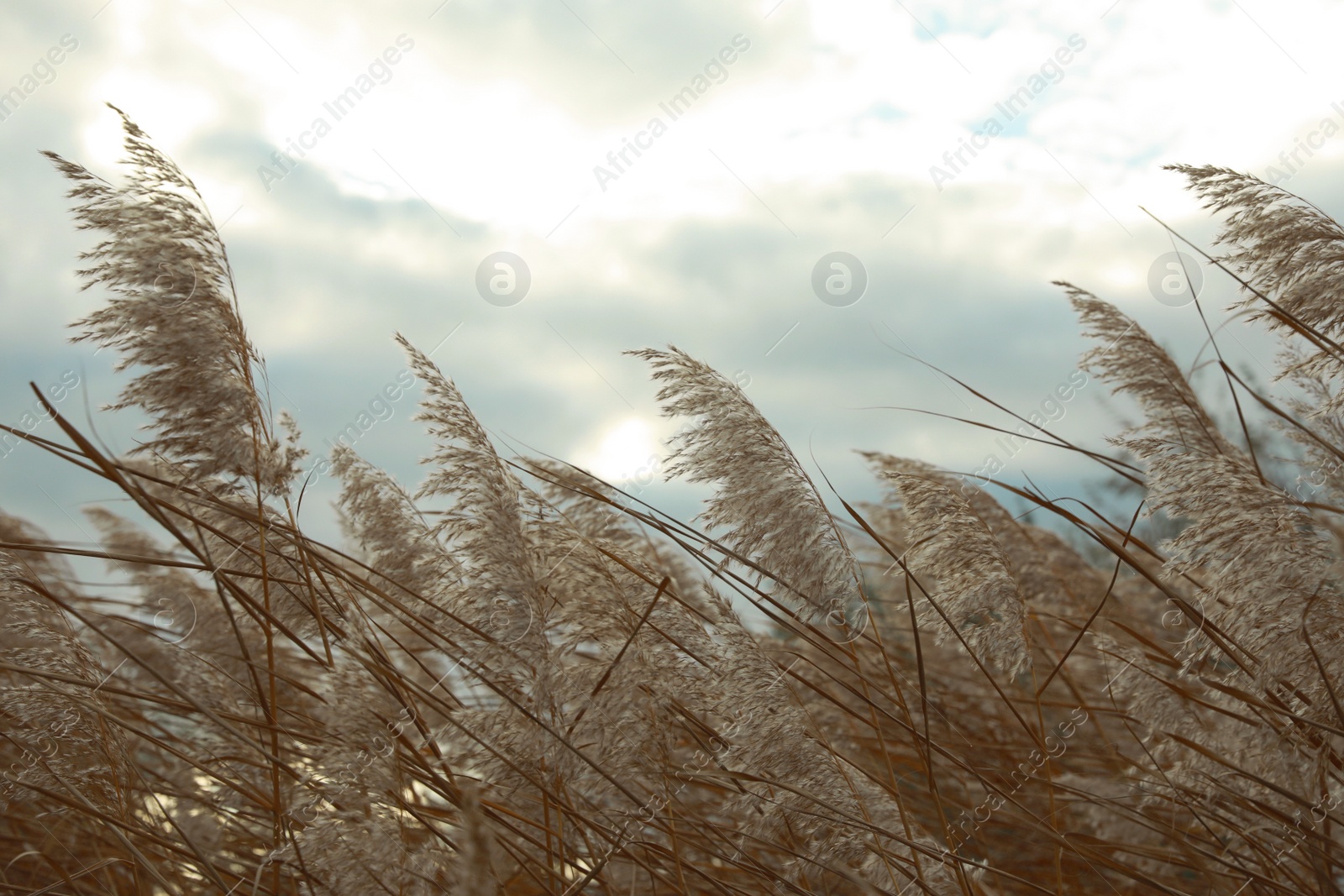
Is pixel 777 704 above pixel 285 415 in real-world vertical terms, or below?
below

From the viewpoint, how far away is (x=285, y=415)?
2.19m

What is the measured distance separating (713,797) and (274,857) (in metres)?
1.92

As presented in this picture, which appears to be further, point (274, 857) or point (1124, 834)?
point (1124, 834)

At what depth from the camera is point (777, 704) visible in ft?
6.32

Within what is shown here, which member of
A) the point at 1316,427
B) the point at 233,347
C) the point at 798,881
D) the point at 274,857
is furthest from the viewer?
the point at 1316,427

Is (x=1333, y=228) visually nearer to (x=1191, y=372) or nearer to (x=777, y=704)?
(x=1191, y=372)

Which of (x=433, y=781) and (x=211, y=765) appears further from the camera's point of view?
(x=211, y=765)

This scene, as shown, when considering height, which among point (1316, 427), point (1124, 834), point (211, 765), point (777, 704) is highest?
point (1316, 427)

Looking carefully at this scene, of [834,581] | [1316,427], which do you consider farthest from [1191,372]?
[834,581]

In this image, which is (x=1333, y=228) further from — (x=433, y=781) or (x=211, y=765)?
(x=211, y=765)

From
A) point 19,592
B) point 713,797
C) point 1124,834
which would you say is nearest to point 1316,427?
point 1124,834

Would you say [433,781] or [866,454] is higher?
[866,454]

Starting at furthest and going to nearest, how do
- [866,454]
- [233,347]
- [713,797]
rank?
[866,454] → [713,797] → [233,347]

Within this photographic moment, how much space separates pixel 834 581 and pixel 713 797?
162cm
